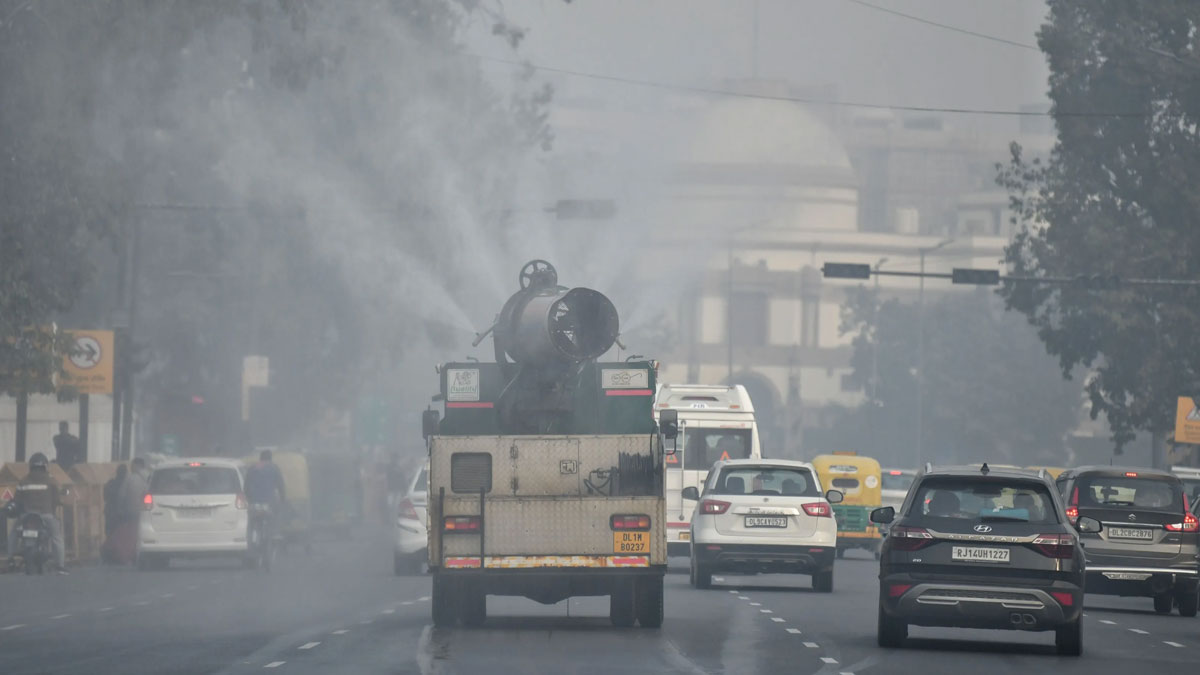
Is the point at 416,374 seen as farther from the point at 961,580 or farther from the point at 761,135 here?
the point at 961,580

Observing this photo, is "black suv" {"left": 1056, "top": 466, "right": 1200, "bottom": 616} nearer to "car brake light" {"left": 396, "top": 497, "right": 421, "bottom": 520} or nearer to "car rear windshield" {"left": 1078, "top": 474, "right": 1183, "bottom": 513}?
"car rear windshield" {"left": 1078, "top": 474, "right": 1183, "bottom": 513}

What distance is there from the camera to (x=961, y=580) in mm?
18484

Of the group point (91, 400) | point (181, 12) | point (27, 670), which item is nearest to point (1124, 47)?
point (181, 12)

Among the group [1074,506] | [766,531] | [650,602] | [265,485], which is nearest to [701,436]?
[265,485]

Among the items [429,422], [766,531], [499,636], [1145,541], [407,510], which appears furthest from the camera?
[407,510]

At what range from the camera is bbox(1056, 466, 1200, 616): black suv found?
84.7ft

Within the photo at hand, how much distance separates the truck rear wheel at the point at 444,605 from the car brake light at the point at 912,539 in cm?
449

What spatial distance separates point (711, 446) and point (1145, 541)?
37.8ft

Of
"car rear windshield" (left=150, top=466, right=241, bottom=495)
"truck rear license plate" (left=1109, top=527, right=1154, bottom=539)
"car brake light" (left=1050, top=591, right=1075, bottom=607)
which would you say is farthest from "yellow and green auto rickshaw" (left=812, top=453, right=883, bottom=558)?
"car brake light" (left=1050, top=591, right=1075, bottom=607)

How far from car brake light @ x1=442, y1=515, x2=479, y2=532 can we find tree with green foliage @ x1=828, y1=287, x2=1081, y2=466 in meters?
69.2

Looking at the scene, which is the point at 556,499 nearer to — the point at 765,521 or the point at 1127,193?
the point at 765,521

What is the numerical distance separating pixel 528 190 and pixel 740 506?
3209 cm

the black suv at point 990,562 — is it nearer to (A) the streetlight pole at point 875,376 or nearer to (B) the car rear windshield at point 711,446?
(B) the car rear windshield at point 711,446

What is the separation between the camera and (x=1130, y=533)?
25922 mm
